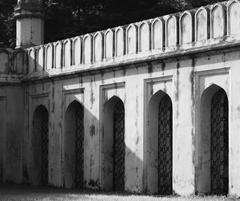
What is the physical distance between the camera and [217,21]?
55.3 ft

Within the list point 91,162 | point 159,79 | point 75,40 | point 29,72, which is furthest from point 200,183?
point 29,72

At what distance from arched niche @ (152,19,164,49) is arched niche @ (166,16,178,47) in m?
0.23

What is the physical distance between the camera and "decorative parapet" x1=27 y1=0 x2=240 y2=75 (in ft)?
55.0

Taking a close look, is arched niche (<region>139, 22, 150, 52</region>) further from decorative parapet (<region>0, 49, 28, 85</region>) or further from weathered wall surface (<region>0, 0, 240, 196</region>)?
decorative parapet (<region>0, 49, 28, 85</region>)

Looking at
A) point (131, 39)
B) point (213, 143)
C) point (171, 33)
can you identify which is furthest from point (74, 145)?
point (213, 143)

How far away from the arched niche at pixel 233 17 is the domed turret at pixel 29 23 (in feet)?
33.6

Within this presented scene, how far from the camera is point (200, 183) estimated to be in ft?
56.5

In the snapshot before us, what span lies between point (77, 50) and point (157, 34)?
386 cm

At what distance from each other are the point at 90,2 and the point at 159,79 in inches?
638

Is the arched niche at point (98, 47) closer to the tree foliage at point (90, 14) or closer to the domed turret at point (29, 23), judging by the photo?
the domed turret at point (29, 23)

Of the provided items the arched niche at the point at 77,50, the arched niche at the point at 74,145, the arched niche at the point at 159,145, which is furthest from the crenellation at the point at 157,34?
the arched niche at the point at 74,145

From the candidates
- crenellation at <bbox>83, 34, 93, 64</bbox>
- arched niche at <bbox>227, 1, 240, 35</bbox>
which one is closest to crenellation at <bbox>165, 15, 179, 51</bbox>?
arched niche at <bbox>227, 1, 240, 35</bbox>

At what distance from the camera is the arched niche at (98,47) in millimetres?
20781

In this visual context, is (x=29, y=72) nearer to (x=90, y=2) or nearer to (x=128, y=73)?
(x=128, y=73)
